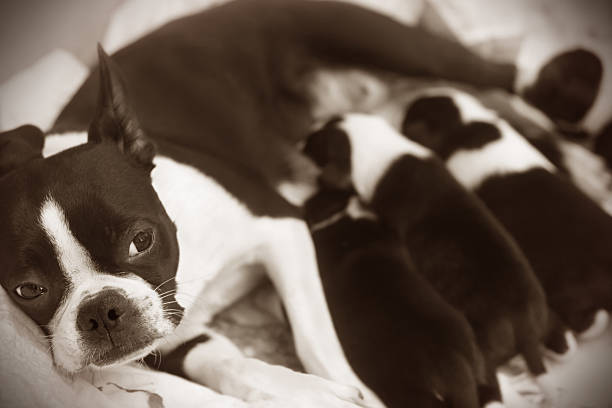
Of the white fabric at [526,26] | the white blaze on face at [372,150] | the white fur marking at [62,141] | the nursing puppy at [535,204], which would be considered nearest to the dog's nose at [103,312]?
the white fur marking at [62,141]

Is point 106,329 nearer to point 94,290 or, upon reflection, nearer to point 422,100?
point 94,290

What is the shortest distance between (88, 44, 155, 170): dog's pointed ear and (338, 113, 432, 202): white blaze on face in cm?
83

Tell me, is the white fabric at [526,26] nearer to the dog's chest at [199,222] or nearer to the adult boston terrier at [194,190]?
the adult boston terrier at [194,190]

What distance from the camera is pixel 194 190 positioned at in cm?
166

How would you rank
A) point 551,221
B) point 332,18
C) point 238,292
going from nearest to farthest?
point 551,221 → point 238,292 → point 332,18

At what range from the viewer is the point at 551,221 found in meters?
1.77

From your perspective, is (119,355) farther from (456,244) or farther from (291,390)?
(456,244)

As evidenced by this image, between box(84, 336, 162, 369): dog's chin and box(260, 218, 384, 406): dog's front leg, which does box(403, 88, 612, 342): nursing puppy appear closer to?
box(260, 218, 384, 406): dog's front leg

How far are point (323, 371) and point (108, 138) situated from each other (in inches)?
33.3

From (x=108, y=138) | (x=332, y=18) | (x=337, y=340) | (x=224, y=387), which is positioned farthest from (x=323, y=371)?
(x=332, y=18)

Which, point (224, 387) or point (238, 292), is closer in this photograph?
point (224, 387)

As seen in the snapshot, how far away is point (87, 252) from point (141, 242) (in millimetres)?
132

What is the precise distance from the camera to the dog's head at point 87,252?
1285mm

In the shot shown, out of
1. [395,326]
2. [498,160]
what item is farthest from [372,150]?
[395,326]
